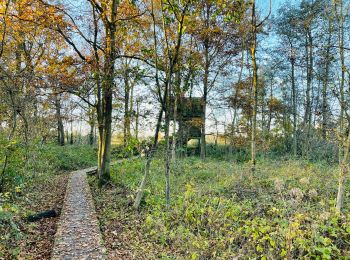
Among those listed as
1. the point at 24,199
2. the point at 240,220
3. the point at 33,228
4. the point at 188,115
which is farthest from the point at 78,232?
the point at 188,115

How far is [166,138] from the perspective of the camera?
638 centimetres

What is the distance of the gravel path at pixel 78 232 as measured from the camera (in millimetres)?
4488

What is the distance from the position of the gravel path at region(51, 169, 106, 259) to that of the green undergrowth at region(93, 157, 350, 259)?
0.28 metres

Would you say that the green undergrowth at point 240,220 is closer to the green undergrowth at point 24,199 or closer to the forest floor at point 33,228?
the forest floor at point 33,228

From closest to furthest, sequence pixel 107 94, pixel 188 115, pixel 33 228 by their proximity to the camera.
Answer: pixel 33 228 < pixel 107 94 < pixel 188 115

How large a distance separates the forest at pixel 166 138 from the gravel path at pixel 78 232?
37 millimetres

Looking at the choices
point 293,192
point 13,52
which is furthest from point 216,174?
point 13,52

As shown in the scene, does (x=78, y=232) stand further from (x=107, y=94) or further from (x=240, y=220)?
(x=107, y=94)

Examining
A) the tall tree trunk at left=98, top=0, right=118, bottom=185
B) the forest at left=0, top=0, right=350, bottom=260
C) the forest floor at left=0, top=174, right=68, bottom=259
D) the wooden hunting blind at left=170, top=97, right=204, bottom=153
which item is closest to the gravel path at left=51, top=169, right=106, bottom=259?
the forest at left=0, top=0, right=350, bottom=260

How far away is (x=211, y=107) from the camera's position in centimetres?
1686

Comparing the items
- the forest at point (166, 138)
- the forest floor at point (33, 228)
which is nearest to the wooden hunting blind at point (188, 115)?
the forest at point (166, 138)

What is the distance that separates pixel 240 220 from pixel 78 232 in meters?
3.28

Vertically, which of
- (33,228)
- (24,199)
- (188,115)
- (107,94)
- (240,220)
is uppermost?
(107,94)

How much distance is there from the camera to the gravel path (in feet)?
14.7
